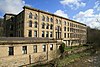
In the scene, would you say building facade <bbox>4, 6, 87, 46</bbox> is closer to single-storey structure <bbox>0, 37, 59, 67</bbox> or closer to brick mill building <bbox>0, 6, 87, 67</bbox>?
brick mill building <bbox>0, 6, 87, 67</bbox>

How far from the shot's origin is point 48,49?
97.5 ft

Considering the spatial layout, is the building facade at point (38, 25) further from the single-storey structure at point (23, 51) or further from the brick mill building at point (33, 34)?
the single-storey structure at point (23, 51)

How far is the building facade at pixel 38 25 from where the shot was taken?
40.1 m

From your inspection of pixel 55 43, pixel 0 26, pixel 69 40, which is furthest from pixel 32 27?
pixel 0 26

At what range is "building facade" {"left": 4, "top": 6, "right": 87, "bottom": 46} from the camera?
40.1 m

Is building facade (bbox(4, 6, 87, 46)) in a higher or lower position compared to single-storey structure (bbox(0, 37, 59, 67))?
higher

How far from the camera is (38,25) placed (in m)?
42.9

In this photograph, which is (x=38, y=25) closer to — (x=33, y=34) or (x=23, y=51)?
(x=33, y=34)

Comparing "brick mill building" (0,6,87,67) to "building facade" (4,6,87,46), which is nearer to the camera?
"brick mill building" (0,6,87,67)

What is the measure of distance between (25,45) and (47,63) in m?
6.92

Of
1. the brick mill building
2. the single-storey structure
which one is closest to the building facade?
the brick mill building

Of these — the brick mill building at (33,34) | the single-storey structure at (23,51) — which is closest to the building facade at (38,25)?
the brick mill building at (33,34)

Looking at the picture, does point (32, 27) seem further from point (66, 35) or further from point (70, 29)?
point (70, 29)

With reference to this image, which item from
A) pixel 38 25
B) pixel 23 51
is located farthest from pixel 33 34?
pixel 23 51
